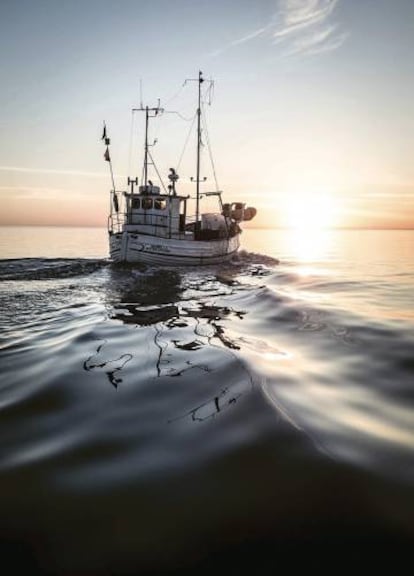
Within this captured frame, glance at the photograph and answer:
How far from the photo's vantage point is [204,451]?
3.66m

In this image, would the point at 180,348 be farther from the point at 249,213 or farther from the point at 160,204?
the point at 249,213

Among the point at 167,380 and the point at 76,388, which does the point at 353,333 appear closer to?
the point at 167,380

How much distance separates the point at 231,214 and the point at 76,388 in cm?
3219

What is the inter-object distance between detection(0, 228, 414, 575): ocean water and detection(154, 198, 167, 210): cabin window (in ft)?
67.5

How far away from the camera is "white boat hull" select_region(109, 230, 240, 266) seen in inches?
1026

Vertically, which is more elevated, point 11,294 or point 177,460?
point 177,460

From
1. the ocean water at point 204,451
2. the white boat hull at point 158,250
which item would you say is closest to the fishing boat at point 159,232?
the white boat hull at point 158,250

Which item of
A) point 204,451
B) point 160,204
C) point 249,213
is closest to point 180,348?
point 204,451

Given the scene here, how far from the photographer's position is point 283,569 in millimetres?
2344

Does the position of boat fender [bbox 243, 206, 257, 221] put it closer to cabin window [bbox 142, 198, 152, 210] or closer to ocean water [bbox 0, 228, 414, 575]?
cabin window [bbox 142, 198, 152, 210]

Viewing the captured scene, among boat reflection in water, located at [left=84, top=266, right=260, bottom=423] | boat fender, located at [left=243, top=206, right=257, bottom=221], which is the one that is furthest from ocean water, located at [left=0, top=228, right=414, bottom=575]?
boat fender, located at [left=243, top=206, right=257, bottom=221]

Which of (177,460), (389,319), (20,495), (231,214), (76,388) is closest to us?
(20,495)

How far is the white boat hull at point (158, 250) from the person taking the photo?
26.1m

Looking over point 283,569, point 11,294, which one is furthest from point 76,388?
point 11,294
